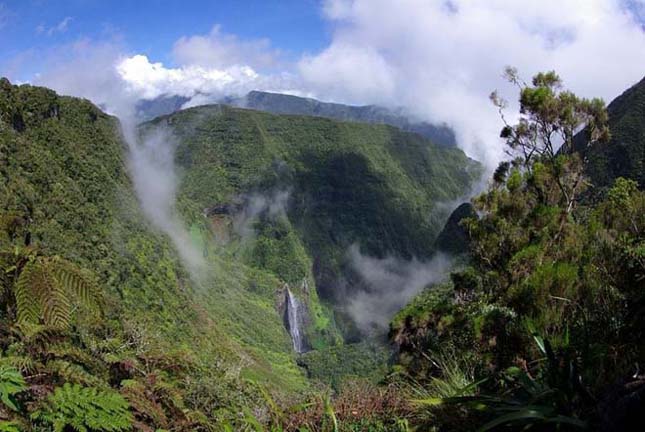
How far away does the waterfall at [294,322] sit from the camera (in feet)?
429

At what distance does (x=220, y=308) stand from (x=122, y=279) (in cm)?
3928

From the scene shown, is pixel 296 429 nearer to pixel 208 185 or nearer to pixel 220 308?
pixel 220 308

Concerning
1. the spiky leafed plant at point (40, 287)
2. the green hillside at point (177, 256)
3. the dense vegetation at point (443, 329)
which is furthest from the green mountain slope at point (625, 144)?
the spiky leafed plant at point (40, 287)

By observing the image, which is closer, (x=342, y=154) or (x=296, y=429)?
(x=296, y=429)

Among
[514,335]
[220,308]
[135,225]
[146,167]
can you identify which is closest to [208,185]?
[146,167]

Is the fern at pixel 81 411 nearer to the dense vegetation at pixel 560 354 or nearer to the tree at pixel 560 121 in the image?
the dense vegetation at pixel 560 354

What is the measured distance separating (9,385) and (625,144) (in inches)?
2823

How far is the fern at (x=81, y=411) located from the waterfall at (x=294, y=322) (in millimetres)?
128541

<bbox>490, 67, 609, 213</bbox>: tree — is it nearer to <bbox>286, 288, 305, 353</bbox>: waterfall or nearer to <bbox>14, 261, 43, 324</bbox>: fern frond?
<bbox>14, 261, 43, 324</bbox>: fern frond

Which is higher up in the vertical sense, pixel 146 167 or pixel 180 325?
pixel 146 167

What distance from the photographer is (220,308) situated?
324 feet

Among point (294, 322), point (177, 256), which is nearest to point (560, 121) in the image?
point (177, 256)

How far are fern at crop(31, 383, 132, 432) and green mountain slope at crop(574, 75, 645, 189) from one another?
51.4 meters

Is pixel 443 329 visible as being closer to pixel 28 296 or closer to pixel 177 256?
pixel 28 296
